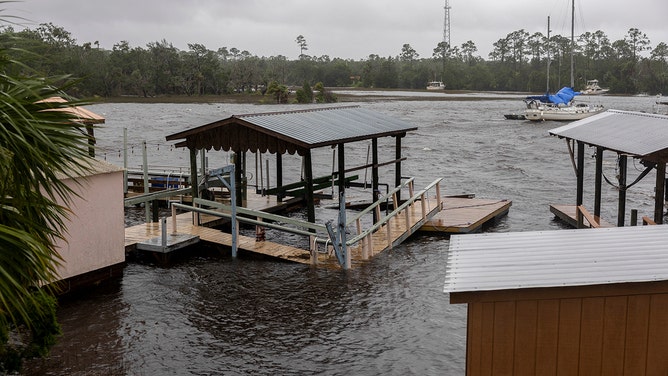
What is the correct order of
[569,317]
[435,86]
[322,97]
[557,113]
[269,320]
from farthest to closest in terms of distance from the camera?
1. [435,86]
2. [322,97]
3. [557,113]
4. [269,320]
5. [569,317]

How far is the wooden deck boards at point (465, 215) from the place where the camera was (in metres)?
21.2

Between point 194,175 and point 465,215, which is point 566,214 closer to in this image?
point 465,215

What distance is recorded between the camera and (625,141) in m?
16.6

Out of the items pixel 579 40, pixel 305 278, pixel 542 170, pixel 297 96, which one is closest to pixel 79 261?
pixel 305 278

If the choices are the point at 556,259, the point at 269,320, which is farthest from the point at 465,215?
the point at 556,259

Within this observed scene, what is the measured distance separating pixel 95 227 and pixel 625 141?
1113 centimetres

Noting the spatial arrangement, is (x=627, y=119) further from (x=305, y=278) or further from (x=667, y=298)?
(x=667, y=298)

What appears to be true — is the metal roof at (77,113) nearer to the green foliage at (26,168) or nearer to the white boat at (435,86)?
the green foliage at (26,168)

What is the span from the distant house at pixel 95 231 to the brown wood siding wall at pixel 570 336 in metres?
9.42

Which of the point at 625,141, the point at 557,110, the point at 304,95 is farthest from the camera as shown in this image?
the point at 304,95

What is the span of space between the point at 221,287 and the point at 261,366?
443cm

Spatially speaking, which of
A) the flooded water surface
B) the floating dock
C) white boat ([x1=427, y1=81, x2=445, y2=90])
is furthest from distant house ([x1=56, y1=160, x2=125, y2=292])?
white boat ([x1=427, y1=81, x2=445, y2=90])

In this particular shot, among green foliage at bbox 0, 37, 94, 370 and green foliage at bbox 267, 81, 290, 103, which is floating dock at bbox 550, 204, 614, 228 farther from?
green foliage at bbox 267, 81, 290, 103

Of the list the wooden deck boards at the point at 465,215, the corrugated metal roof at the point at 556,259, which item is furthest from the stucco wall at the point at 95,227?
the wooden deck boards at the point at 465,215
